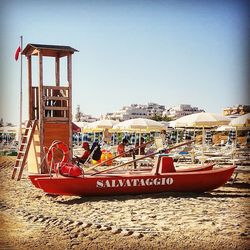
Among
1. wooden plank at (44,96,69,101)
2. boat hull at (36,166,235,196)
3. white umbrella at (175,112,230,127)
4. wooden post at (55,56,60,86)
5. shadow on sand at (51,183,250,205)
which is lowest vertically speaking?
shadow on sand at (51,183,250,205)

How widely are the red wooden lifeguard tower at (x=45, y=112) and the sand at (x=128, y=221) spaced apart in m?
2.64

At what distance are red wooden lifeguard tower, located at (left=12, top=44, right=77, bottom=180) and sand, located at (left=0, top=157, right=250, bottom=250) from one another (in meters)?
2.64

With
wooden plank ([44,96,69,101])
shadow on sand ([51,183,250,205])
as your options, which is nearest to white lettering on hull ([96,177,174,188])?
shadow on sand ([51,183,250,205])

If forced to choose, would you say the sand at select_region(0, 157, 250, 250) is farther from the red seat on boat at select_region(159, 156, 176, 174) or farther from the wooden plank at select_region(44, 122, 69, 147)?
the wooden plank at select_region(44, 122, 69, 147)

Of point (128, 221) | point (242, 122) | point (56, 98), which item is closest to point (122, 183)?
point (128, 221)

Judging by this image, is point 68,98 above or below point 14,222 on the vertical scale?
above

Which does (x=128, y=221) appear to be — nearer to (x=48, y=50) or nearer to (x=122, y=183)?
(x=122, y=183)

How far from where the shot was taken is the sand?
5.74 meters

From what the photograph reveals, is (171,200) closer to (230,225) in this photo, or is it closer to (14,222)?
(230,225)

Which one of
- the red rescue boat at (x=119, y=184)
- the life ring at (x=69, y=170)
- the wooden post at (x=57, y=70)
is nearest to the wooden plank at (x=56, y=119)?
the wooden post at (x=57, y=70)

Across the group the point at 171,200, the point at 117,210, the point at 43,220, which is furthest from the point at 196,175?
the point at 43,220

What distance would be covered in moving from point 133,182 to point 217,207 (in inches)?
85.9

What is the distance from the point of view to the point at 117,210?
788 centimetres

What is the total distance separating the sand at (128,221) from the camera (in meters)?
5.74
